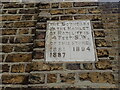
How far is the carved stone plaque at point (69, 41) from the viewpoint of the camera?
129 centimetres

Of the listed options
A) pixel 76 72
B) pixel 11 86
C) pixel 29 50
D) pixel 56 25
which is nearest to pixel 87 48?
pixel 76 72

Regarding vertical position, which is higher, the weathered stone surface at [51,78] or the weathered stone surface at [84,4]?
the weathered stone surface at [84,4]

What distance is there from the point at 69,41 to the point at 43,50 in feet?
0.64

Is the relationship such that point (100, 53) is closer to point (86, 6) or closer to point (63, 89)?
point (63, 89)

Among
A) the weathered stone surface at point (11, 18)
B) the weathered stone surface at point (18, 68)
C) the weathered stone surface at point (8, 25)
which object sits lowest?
the weathered stone surface at point (18, 68)

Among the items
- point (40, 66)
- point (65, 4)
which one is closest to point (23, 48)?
point (40, 66)

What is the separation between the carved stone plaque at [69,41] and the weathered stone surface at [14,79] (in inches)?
9.0

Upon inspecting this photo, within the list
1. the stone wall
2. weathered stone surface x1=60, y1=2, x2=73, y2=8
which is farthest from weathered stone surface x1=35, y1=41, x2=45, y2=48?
weathered stone surface x1=60, y1=2, x2=73, y2=8

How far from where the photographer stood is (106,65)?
125cm

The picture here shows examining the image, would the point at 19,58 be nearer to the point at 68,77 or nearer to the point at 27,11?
the point at 68,77

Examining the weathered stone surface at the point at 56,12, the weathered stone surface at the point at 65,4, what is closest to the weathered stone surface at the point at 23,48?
the weathered stone surface at the point at 56,12

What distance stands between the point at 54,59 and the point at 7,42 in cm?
49

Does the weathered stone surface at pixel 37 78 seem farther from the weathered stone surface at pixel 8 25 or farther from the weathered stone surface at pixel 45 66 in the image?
the weathered stone surface at pixel 8 25

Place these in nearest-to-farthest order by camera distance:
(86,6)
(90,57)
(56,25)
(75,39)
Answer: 1. (90,57)
2. (75,39)
3. (56,25)
4. (86,6)
